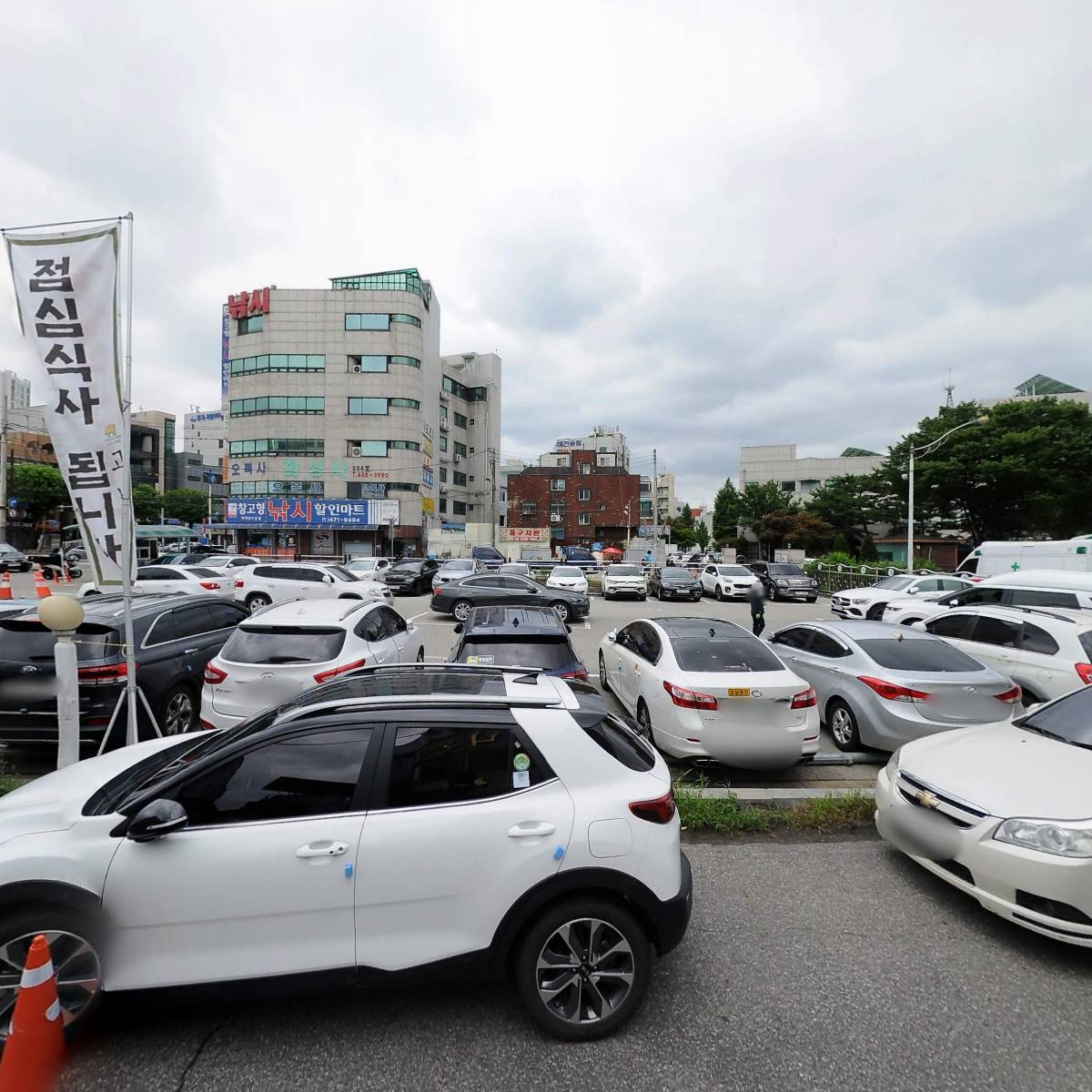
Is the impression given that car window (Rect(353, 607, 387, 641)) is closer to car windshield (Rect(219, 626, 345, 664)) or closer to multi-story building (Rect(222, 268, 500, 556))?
car windshield (Rect(219, 626, 345, 664))

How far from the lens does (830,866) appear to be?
416cm

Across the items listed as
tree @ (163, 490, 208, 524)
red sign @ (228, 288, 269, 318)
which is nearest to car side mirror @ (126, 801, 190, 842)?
red sign @ (228, 288, 269, 318)

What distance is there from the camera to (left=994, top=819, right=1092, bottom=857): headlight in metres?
3.10

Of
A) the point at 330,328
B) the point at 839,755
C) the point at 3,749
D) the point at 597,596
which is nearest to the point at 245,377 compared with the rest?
the point at 330,328

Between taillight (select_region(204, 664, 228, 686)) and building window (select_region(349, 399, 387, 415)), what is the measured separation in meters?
47.8

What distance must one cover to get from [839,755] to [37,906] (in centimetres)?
662

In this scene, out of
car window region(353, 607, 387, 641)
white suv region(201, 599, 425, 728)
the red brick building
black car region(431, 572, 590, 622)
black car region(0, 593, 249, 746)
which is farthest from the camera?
the red brick building

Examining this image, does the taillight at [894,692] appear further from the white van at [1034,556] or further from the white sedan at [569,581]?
the white sedan at [569,581]

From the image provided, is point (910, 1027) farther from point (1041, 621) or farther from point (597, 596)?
point (597, 596)

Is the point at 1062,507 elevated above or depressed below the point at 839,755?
above

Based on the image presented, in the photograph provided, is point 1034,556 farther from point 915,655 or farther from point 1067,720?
point 1067,720

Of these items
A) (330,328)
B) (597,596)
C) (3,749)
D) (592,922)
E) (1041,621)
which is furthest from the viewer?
(330,328)

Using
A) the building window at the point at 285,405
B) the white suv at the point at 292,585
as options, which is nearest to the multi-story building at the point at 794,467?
the building window at the point at 285,405

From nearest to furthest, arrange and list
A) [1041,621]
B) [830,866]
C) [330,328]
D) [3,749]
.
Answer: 1. [830,866]
2. [3,749]
3. [1041,621]
4. [330,328]
